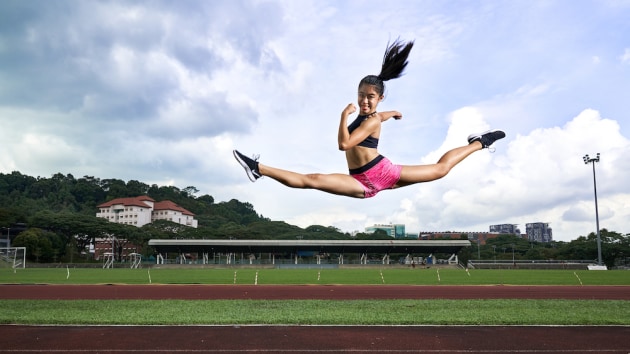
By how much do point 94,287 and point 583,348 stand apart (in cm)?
3502

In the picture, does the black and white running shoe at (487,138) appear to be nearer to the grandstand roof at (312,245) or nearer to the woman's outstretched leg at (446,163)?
the woman's outstretched leg at (446,163)

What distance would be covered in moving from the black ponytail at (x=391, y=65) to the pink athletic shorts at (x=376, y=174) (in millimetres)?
671

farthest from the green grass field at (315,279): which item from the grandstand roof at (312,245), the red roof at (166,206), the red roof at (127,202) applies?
the red roof at (127,202)

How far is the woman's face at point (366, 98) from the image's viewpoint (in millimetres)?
5043

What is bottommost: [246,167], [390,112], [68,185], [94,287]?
[94,287]

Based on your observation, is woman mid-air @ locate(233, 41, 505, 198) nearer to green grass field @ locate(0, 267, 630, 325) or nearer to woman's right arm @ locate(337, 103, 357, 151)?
woman's right arm @ locate(337, 103, 357, 151)

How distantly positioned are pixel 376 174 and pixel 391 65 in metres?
1.03

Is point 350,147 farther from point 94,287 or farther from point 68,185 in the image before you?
point 68,185

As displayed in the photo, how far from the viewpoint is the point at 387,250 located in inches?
3720

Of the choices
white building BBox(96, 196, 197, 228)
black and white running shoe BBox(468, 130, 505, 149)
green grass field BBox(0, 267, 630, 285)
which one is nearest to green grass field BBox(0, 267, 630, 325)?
black and white running shoe BBox(468, 130, 505, 149)

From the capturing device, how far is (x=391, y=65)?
505 cm

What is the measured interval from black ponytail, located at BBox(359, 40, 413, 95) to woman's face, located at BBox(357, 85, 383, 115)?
0.13 feet

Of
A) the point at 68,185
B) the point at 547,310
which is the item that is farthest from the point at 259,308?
the point at 68,185

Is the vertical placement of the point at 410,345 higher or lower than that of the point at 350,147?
lower
